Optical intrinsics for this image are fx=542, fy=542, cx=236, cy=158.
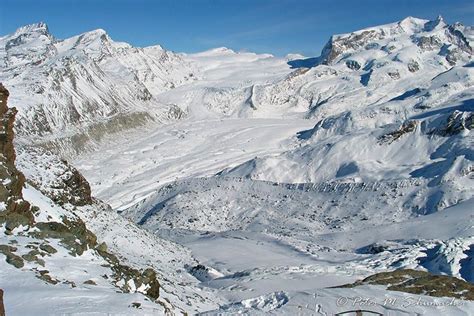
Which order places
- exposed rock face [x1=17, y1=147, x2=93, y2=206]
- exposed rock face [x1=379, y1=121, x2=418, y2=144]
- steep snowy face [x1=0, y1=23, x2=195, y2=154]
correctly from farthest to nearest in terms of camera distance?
steep snowy face [x1=0, y1=23, x2=195, y2=154] → exposed rock face [x1=379, y1=121, x2=418, y2=144] → exposed rock face [x1=17, y1=147, x2=93, y2=206]

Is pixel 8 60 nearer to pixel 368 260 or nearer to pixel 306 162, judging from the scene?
pixel 306 162

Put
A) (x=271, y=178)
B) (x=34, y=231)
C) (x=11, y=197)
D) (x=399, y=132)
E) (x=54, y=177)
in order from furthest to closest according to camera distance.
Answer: (x=271, y=178)
(x=399, y=132)
(x=54, y=177)
(x=11, y=197)
(x=34, y=231)

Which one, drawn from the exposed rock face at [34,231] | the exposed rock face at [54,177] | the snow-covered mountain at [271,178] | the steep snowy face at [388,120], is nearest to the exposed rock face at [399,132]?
the steep snowy face at [388,120]

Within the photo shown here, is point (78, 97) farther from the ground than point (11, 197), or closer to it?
farther from the ground

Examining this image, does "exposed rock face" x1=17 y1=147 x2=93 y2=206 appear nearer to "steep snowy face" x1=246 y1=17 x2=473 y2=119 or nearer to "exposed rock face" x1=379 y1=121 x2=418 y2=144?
"exposed rock face" x1=379 y1=121 x2=418 y2=144

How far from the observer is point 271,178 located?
7631 centimetres

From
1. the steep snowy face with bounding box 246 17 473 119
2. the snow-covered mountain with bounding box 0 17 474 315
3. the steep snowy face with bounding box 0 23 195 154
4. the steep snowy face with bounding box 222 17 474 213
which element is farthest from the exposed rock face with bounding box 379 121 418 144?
the steep snowy face with bounding box 246 17 473 119

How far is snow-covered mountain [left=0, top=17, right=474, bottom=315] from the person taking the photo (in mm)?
29391

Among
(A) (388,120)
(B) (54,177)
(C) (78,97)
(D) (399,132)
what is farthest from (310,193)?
(C) (78,97)

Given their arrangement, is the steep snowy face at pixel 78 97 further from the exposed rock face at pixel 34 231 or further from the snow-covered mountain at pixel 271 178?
the exposed rock face at pixel 34 231

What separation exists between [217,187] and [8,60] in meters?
144

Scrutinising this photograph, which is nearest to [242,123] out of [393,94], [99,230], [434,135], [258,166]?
[393,94]

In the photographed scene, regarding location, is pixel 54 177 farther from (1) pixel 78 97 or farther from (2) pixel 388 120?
(1) pixel 78 97

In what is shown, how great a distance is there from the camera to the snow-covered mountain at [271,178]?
96.4 ft
